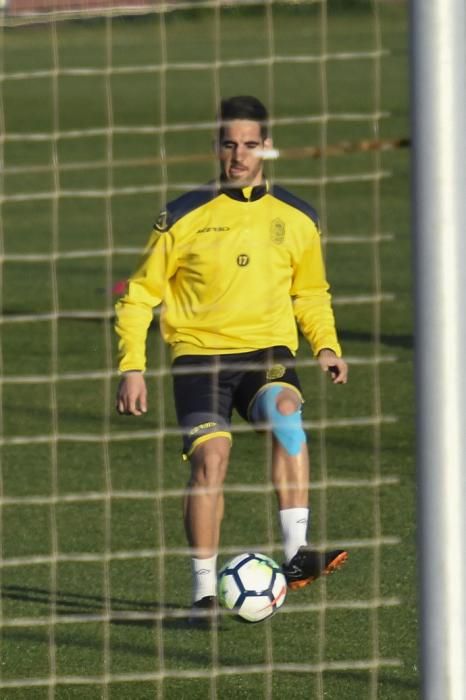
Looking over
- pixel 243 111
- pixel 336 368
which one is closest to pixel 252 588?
pixel 336 368

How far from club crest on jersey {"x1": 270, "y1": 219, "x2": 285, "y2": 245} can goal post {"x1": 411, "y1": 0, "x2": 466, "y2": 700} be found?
115 inches

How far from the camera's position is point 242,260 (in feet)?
22.3

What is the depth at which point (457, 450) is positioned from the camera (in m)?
3.93

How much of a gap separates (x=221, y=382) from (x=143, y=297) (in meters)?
0.44

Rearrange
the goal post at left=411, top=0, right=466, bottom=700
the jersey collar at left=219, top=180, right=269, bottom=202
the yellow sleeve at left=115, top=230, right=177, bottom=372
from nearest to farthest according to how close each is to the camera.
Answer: the goal post at left=411, top=0, right=466, bottom=700
the yellow sleeve at left=115, top=230, right=177, bottom=372
the jersey collar at left=219, top=180, right=269, bottom=202

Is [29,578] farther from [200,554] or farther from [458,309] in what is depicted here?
[458,309]

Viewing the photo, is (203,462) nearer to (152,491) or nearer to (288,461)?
(288,461)

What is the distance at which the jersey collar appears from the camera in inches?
269

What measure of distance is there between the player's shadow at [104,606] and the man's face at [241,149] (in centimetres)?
156

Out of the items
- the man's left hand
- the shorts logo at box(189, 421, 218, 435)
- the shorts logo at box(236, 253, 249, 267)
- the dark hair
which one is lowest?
the shorts logo at box(189, 421, 218, 435)

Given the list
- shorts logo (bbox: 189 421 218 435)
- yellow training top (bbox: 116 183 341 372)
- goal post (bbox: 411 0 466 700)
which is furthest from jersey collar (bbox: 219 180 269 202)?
goal post (bbox: 411 0 466 700)

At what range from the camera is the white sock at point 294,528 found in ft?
21.6

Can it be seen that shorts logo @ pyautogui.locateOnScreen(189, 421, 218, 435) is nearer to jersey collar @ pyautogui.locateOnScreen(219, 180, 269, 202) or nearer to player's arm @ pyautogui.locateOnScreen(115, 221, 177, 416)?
player's arm @ pyautogui.locateOnScreen(115, 221, 177, 416)

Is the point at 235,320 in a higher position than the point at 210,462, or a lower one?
higher
